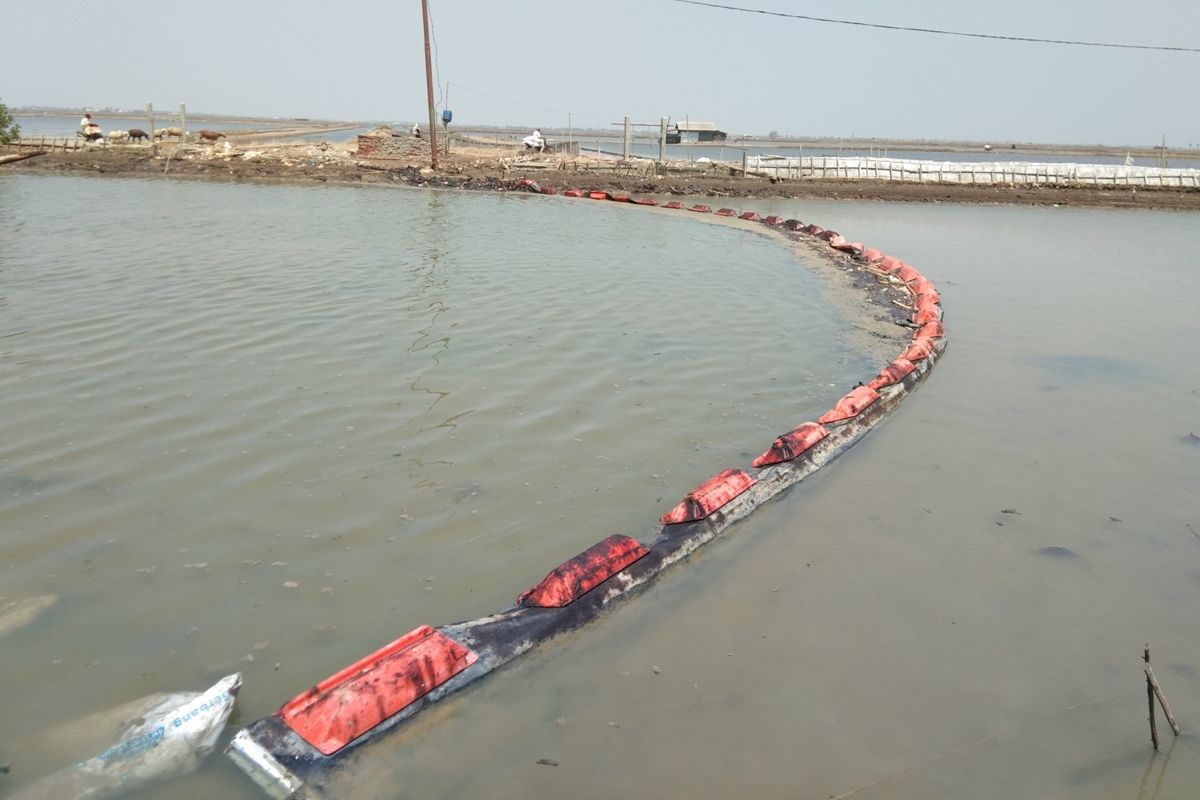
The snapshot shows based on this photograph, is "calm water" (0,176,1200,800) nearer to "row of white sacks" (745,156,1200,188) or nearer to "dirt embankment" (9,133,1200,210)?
"dirt embankment" (9,133,1200,210)

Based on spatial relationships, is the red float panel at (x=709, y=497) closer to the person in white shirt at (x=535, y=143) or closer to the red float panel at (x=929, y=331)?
the red float panel at (x=929, y=331)

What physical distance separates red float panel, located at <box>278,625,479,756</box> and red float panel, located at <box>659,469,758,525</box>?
1444 millimetres

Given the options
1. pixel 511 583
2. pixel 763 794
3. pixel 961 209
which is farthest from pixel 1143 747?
pixel 961 209

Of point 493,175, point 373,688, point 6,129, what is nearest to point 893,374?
point 373,688

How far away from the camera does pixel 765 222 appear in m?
17.1

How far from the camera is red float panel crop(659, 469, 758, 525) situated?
414 centimetres

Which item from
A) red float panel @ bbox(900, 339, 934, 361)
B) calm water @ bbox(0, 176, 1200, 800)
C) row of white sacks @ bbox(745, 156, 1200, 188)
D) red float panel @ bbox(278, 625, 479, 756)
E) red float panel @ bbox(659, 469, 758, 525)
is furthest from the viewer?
row of white sacks @ bbox(745, 156, 1200, 188)

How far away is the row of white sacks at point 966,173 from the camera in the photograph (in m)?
27.9

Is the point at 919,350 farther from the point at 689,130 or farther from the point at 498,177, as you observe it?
the point at 689,130

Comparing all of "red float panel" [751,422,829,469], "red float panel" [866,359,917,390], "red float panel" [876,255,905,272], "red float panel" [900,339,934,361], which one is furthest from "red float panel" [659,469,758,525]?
"red float panel" [876,255,905,272]

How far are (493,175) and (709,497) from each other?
67.0ft

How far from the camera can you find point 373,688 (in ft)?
9.06

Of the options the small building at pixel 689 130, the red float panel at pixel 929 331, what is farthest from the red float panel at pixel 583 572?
the small building at pixel 689 130

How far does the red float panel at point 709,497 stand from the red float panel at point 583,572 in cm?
39
